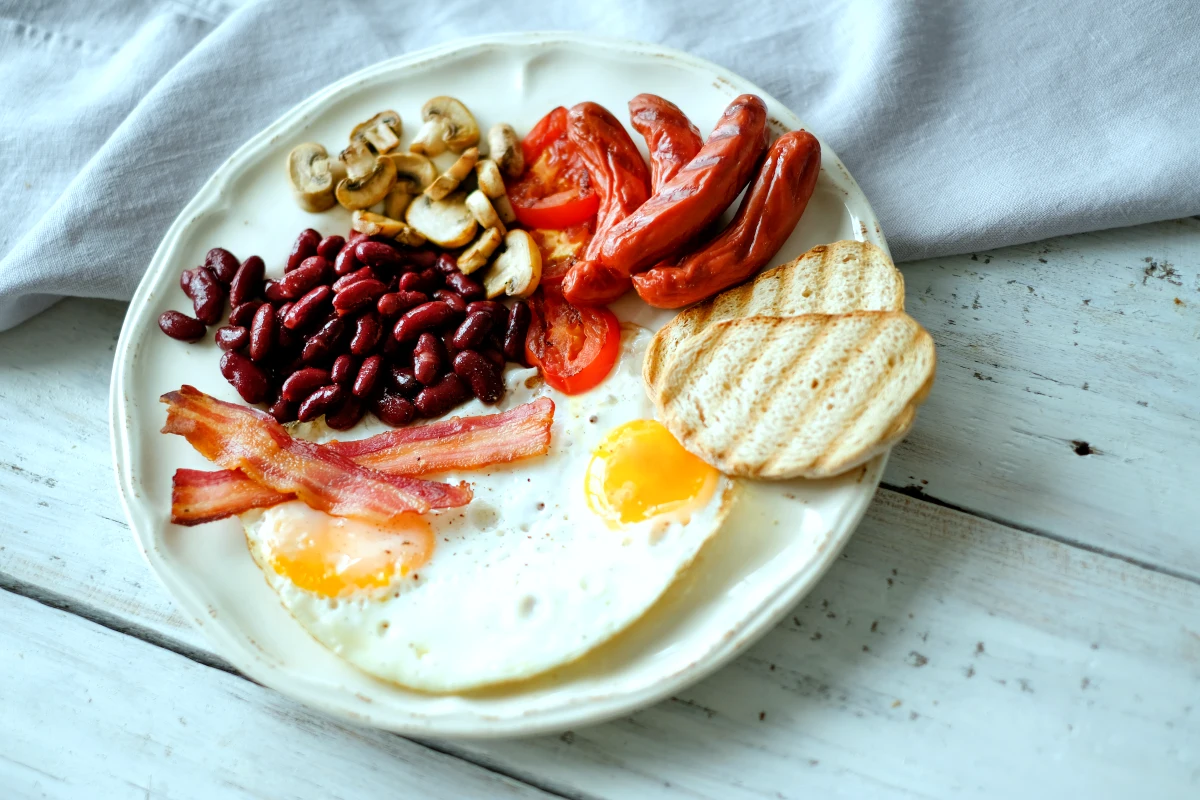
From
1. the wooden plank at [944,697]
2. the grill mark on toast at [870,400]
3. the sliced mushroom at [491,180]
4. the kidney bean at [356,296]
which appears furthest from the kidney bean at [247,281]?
the grill mark on toast at [870,400]

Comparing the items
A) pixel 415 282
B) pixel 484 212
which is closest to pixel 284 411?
pixel 415 282

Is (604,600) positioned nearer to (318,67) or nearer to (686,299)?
(686,299)

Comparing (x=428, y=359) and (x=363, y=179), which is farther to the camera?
(x=363, y=179)

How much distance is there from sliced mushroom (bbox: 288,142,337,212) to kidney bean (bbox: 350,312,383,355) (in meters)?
0.54

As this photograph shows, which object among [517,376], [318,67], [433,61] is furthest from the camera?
[318,67]

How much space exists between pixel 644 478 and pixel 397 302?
3.14ft

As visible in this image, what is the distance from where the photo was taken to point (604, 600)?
7.33 feet

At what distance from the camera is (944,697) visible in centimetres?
225

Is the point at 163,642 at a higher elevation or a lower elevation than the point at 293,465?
lower

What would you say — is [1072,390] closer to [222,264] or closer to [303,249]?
[303,249]

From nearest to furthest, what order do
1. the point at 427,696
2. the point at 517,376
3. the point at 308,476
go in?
1. the point at 427,696
2. the point at 308,476
3. the point at 517,376

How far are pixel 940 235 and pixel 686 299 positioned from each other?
35.4 inches

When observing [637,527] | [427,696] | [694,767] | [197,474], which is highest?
[197,474]

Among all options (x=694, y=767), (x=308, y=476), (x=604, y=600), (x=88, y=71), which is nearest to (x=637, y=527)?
(x=604, y=600)
